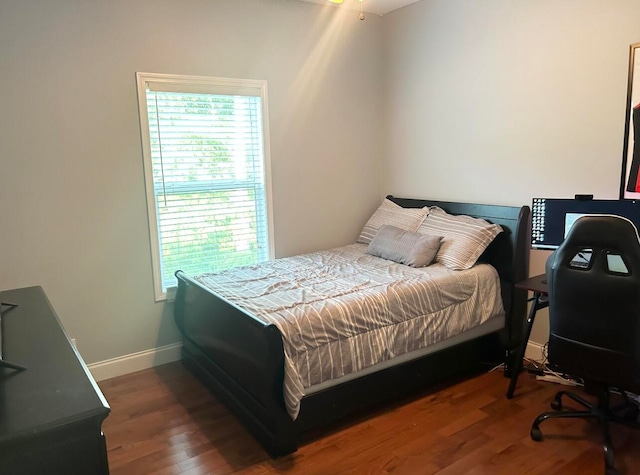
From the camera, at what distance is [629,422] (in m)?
2.31

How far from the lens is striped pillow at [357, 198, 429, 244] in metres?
3.72

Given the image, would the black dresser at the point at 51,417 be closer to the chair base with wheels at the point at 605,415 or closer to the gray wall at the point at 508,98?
the chair base with wheels at the point at 605,415

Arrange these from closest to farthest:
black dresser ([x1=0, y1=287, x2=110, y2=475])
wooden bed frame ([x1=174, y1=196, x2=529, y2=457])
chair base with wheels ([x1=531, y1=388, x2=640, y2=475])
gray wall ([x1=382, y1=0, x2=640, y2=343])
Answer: black dresser ([x1=0, y1=287, x2=110, y2=475]) < chair base with wheels ([x1=531, y1=388, x2=640, y2=475]) < wooden bed frame ([x1=174, y1=196, x2=529, y2=457]) < gray wall ([x1=382, y1=0, x2=640, y2=343])

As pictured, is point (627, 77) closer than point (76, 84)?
Yes

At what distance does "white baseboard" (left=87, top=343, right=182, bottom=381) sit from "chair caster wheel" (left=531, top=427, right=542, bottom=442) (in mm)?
2366

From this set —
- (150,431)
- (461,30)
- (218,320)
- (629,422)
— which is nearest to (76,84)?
(218,320)

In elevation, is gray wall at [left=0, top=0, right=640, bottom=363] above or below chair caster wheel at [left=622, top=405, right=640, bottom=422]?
above

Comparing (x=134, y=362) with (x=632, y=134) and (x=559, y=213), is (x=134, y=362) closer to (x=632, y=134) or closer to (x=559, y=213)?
(x=559, y=213)

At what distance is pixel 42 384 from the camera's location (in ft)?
4.27

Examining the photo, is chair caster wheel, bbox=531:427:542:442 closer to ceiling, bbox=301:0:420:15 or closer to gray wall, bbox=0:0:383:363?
gray wall, bbox=0:0:383:363

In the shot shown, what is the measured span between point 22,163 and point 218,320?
1492 millimetres

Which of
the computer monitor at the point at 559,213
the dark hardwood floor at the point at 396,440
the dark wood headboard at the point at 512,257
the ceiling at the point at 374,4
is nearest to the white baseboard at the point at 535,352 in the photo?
the dark wood headboard at the point at 512,257

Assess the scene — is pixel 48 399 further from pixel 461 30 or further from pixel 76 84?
Result: pixel 461 30

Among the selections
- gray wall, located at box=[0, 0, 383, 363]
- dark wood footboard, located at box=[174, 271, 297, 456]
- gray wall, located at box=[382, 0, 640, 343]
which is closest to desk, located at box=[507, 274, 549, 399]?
gray wall, located at box=[382, 0, 640, 343]
